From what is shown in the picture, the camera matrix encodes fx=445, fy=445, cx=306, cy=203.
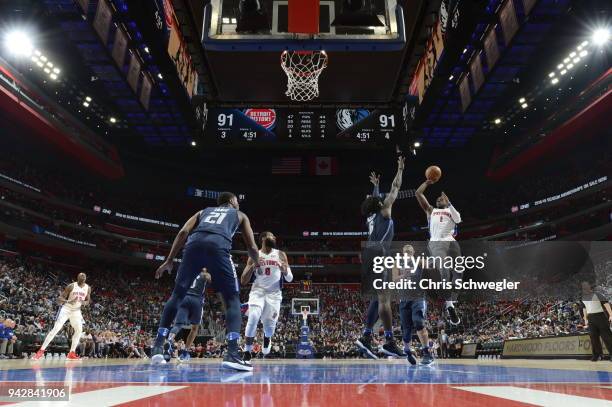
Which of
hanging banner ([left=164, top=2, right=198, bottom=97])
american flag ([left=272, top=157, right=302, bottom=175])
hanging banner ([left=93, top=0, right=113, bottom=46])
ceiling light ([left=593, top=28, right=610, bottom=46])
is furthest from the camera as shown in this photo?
american flag ([left=272, top=157, right=302, bottom=175])

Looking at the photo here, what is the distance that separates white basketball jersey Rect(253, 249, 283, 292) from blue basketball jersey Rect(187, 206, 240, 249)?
7.80 ft

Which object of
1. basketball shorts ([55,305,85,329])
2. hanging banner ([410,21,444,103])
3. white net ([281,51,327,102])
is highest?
hanging banner ([410,21,444,103])

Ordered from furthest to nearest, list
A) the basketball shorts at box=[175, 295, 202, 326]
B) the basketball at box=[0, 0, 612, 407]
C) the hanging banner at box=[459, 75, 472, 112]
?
the hanging banner at box=[459, 75, 472, 112]
the basketball shorts at box=[175, 295, 202, 326]
the basketball at box=[0, 0, 612, 407]

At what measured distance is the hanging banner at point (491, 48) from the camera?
1523 centimetres

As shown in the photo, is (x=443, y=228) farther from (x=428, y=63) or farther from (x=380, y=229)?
(x=428, y=63)

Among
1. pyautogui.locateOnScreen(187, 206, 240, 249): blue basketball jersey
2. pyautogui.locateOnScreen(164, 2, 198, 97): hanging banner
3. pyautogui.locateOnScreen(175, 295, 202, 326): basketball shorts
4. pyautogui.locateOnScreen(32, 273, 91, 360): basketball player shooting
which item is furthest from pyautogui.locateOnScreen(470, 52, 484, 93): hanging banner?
pyautogui.locateOnScreen(32, 273, 91, 360): basketball player shooting

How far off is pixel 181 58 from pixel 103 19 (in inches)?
103

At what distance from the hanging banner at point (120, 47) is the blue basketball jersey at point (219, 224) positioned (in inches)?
479

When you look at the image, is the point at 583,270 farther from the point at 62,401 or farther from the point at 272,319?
the point at 62,401

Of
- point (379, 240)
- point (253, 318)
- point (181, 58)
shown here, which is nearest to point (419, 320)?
point (379, 240)

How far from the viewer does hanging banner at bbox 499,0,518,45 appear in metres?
13.4

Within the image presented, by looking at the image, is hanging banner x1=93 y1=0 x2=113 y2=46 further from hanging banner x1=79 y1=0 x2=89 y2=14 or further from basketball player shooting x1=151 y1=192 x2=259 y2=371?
basketball player shooting x1=151 y1=192 x2=259 y2=371

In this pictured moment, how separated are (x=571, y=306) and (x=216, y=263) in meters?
20.6

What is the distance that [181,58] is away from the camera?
45.7ft
